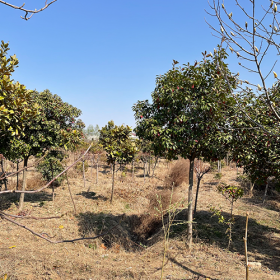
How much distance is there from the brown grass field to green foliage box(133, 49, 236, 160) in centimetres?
216

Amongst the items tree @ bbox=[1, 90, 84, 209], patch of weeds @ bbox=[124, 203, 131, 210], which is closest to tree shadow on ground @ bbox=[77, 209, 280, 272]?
patch of weeds @ bbox=[124, 203, 131, 210]

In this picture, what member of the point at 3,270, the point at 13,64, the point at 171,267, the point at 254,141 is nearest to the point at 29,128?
the point at 3,270

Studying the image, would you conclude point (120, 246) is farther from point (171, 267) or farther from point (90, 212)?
point (90, 212)

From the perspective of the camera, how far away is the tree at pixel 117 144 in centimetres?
1281

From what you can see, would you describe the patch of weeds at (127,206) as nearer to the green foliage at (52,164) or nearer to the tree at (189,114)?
the green foliage at (52,164)

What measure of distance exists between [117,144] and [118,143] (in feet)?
0.68

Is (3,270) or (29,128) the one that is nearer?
(3,270)

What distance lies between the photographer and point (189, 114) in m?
7.02

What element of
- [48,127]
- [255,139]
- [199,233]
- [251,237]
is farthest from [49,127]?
[251,237]

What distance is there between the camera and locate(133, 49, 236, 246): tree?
679 cm

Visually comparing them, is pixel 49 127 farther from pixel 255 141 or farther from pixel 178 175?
pixel 178 175

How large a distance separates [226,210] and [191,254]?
541 cm

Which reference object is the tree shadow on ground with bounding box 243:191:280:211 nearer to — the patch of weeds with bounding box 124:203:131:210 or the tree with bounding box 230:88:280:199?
the tree with bounding box 230:88:280:199

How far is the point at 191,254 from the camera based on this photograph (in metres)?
7.24
